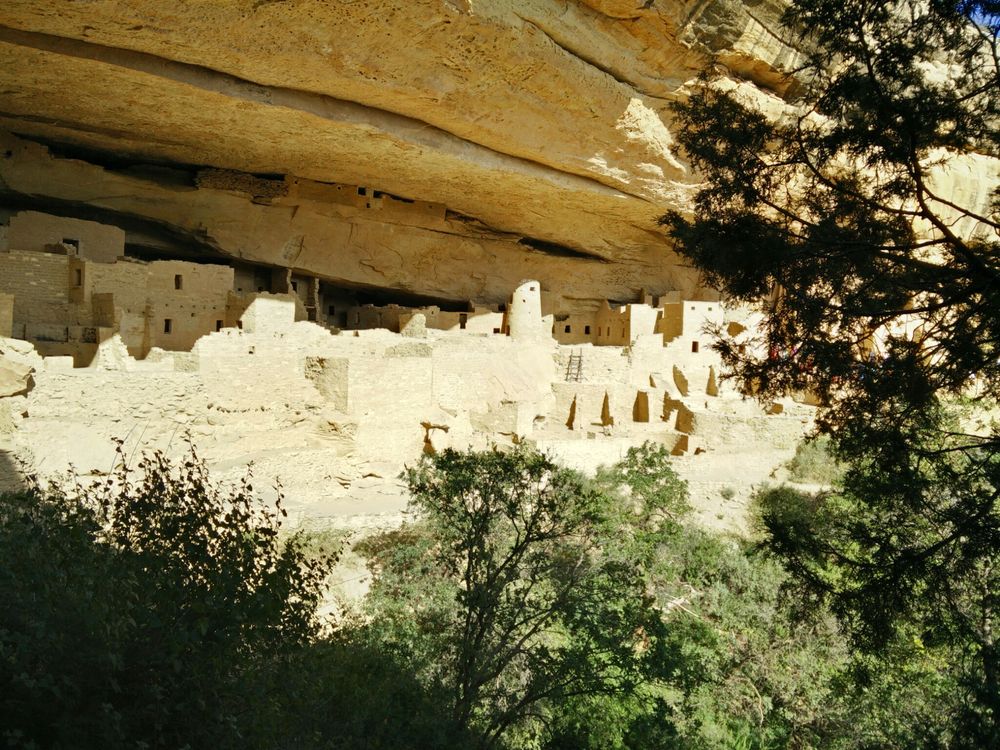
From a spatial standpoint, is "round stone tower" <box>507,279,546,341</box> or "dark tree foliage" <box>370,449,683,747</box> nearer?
"dark tree foliage" <box>370,449,683,747</box>

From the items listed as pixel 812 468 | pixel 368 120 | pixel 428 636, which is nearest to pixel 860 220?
pixel 428 636

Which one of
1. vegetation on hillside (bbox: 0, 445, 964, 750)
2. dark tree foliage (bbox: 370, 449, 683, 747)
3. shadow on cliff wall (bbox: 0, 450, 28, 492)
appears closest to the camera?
vegetation on hillside (bbox: 0, 445, 964, 750)

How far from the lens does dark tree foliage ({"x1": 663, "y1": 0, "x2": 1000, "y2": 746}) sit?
4.06 m

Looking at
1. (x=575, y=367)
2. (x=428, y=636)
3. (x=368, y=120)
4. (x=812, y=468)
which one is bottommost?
(x=428, y=636)

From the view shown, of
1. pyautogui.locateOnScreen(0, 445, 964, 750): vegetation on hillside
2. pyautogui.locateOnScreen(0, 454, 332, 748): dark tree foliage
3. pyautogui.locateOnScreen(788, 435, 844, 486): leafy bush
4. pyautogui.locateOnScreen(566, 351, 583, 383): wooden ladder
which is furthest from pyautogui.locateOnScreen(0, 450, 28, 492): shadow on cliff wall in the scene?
pyautogui.locateOnScreen(788, 435, 844, 486): leafy bush

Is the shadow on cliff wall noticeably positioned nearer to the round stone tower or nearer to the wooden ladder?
the wooden ladder

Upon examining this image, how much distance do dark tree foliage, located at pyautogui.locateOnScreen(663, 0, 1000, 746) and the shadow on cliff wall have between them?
593 cm

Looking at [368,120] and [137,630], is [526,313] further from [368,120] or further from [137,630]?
[137,630]

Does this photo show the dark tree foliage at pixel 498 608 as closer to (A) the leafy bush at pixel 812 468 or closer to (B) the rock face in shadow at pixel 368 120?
(B) the rock face in shadow at pixel 368 120

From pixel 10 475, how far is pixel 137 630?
4428mm

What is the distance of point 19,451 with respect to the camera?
283 inches

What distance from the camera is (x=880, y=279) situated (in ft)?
14.1

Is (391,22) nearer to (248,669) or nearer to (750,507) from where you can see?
(248,669)

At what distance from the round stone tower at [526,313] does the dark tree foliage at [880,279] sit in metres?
10.2
